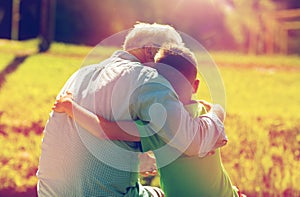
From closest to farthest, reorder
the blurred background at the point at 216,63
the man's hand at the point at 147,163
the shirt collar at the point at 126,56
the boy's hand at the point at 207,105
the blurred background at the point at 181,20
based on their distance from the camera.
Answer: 1. the shirt collar at the point at 126,56
2. the man's hand at the point at 147,163
3. the boy's hand at the point at 207,105
4. the blurred background at the point at 216,63
5. the blurred background at the point at 181,20

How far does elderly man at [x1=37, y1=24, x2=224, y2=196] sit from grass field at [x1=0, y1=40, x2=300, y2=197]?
147 centimetres

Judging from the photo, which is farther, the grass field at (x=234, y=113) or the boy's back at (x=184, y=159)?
the grass field at (x=234, y=113)

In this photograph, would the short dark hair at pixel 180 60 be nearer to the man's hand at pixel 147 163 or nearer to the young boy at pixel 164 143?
the young boy at pixel 164 143

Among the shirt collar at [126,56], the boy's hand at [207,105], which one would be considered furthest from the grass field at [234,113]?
the shirt collar at [126,56]

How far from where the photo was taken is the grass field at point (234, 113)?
462cm

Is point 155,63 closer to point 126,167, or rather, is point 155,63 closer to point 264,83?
point 126,167

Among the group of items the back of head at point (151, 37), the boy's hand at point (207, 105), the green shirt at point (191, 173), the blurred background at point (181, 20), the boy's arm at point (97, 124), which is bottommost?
the blurred background at point (181, 20)

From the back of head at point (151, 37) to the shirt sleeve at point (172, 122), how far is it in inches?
15.0

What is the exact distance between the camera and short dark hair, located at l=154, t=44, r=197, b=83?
2879 mm

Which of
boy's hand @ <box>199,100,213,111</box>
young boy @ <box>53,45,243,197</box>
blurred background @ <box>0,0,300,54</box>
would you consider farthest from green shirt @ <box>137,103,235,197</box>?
blurred background @ <box>0,0,300,54</box>

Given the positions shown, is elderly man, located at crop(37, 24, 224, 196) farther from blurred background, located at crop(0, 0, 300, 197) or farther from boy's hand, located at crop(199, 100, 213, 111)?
blurred background, located at crop(0, 0, 300, 197)

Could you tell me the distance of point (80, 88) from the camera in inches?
118

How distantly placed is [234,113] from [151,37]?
3.78 meters

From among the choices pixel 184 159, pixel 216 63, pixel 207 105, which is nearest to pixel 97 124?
pixel 184 159
